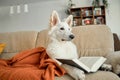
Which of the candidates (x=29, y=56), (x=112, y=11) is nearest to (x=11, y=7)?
(x=112, y=11)

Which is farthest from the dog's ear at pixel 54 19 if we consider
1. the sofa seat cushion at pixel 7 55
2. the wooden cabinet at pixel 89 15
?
the wooden cabinet at pixel 89 15

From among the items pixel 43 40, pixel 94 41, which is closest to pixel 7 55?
pixel 43 40

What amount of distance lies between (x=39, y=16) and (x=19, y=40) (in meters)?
3.21

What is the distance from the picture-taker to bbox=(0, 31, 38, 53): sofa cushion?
→ 2.17m

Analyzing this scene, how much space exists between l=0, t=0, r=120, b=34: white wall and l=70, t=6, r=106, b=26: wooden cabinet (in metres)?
0.19

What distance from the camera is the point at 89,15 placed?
4.82 meters

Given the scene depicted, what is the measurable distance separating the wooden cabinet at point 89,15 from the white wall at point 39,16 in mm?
193

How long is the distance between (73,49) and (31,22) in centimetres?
399

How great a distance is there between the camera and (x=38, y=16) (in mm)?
5375

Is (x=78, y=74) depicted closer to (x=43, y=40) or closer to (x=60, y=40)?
(x=60, y=40)

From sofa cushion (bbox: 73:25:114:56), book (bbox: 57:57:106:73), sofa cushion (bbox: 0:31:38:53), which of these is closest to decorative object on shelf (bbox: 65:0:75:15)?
sofa cushion (bbox: 0:31:38:53)

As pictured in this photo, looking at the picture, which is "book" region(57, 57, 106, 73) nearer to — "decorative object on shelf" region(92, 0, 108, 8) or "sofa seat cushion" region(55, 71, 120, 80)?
"sofa seat cushion" region(55, 71, 120, 80)

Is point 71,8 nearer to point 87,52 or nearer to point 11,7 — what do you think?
point 11,7

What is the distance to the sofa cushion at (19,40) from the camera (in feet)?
7.13
